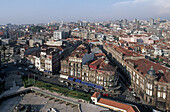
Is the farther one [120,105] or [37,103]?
[37,103]

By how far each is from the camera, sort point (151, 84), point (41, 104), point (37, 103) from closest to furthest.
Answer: point (41, 104) < point (37, 103) < point (151, 84)

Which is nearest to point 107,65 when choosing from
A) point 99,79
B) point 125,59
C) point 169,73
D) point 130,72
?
point 99,79

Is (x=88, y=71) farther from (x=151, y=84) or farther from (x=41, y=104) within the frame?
(x=151, y=84)

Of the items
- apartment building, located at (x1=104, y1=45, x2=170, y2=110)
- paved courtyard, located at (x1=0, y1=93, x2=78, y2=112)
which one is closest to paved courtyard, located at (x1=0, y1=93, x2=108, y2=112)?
paved courtyard, located at (x1=0, y1=93, x2=78, y2=112)

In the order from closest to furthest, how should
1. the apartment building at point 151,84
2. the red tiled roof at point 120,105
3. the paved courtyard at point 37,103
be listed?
the red tiled roof at point 120,105 < the paved courtyard at point 37,103 < the apartment building at point 151,84

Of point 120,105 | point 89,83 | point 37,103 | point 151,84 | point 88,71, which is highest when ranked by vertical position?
point 88,71

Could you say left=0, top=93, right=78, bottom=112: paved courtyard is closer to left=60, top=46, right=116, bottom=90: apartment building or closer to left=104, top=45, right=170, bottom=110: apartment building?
left=60, top=46, right=116, bottom=90: apartment building

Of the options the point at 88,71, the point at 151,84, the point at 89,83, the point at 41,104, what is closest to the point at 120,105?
the point at 151,84

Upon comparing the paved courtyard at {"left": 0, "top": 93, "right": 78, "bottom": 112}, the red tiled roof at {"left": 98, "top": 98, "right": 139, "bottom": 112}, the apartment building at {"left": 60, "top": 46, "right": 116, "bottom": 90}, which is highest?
the apartment building at {"left": 60, "top": 46, "right": 116, "bottom": 90}

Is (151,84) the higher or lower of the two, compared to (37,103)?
higher

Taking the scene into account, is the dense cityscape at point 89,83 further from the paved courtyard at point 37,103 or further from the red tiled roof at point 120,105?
the paved courtyard at point 37,103

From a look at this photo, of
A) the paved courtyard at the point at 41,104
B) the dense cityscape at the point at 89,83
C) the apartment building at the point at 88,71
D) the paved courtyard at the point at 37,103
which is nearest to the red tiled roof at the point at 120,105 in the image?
the dense cityscape at the point at 89,83

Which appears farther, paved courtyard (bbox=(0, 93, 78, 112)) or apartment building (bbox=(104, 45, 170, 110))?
apartment building (bbox=(104, 45, 170, 110))
